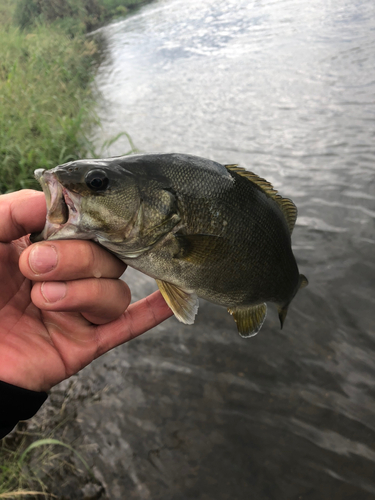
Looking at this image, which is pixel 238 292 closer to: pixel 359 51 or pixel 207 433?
pixel 207 433

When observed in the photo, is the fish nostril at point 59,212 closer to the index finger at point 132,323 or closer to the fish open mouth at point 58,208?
the fish open mouth at point 58,208

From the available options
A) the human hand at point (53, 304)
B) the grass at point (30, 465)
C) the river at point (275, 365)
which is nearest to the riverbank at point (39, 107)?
the river at point (275, 365)

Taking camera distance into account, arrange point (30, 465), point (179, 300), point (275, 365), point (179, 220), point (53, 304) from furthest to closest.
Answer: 1. point (275, 365)
2. point (30, 465)
3. point (179, 300)
4. point (179, 220)
5. point (53, 304)

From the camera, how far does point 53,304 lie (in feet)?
5.94

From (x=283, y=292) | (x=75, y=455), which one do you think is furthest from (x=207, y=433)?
(x=283, y=292)

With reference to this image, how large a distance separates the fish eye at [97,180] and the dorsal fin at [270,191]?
27.0 inches

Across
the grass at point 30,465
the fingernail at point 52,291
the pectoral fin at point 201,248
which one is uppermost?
the fingernail at point 52,291

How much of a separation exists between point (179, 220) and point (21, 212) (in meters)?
0.85

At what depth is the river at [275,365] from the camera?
3.31 metres

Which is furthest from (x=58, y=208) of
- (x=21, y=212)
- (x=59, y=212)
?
(x=21, y=212)

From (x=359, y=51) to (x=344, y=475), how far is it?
11778 mm

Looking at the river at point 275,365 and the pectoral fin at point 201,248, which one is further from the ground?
the pectoral fin at point 201,248

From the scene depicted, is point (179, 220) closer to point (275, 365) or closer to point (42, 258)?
point (42, 258)

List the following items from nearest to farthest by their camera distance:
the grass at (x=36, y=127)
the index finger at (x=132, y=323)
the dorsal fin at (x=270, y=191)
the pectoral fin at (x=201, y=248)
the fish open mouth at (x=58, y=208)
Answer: the fish open mouth at (x=58, y=208)
the pectoral fin at (x=201, y=248)
the dorsal fin at (x=270, y=191)
the index finger at (x=132, y=323)
the grass at (x=36, y=127)
